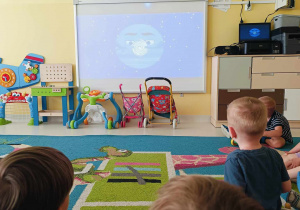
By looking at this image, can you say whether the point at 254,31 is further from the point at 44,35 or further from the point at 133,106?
the point at 44,35

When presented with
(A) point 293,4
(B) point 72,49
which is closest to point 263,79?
(A) point 293,4

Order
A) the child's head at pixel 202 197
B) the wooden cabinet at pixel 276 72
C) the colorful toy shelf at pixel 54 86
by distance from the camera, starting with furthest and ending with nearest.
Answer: the colorful toy shelf at pixel 54 86
the wooden cabinet at pixel 276 72
the child's head at pixel 202 197

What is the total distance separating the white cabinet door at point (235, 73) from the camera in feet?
12.6

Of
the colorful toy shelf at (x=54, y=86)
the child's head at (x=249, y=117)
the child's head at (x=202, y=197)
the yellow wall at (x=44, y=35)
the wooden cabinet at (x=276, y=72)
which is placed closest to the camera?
the child's head at (x=202, y=197)

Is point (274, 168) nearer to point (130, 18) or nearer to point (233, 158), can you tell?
point (233, 158)

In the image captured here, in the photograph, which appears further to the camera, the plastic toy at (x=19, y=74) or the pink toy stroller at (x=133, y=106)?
the plastic toy at (x=19, y=74)

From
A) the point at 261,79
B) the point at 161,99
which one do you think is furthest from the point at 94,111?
the point at 261,79

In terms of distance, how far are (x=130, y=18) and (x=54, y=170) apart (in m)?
3.98

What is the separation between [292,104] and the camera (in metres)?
3.82

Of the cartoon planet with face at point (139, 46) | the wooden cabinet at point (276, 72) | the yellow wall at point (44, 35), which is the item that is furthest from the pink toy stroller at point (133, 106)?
the wooden cabinet at point (276, 72)

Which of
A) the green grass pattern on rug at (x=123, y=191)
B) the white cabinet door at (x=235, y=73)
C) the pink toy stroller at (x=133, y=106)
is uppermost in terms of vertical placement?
the white cabinet door at (x=235, y=73)

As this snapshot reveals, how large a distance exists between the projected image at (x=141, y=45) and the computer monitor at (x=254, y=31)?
0.60m

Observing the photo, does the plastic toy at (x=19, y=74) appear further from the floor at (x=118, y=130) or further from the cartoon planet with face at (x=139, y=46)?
the cartoon planet with face at (x=139, y=46)

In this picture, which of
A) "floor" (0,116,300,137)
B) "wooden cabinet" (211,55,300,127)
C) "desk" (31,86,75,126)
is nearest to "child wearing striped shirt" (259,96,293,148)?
"floor" (0,116,300,137)
